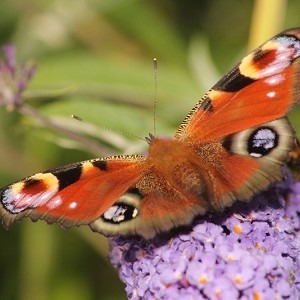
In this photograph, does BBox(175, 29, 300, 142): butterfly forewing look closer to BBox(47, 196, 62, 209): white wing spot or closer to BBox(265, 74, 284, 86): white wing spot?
BBox(265, 74, 284, 86): white wing spot

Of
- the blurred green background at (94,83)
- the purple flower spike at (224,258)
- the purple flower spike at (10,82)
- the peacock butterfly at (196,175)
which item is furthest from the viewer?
the blurred green background at (94,83)

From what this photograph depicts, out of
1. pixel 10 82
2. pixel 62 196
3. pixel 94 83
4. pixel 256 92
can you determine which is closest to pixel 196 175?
pixel 256 92

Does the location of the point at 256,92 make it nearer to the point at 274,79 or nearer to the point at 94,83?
the point at 274,79

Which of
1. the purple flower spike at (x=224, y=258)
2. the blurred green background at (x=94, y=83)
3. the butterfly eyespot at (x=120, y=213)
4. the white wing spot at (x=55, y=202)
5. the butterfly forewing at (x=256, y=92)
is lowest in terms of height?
the blurred green background at (x=94, y=83)

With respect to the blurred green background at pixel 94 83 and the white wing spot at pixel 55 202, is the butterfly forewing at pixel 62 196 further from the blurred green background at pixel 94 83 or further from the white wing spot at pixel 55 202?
the blurred green background at pixel 94 83

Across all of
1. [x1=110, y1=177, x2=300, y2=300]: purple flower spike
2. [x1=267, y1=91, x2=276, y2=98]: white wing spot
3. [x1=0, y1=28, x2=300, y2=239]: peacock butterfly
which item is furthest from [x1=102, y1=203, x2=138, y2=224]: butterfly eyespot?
[x1=267, y1=91, x2=276, y2=98]: white wing spot

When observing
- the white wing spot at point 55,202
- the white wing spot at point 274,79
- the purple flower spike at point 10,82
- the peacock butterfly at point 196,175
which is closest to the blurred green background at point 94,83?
the purple flower spike at point 10,82
